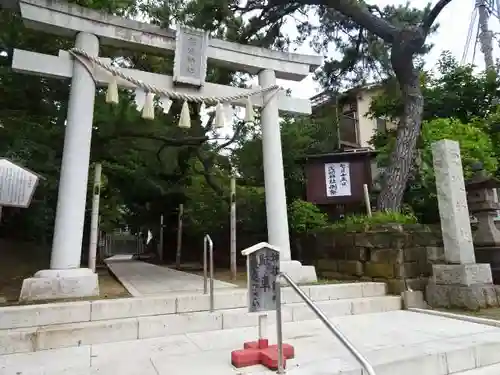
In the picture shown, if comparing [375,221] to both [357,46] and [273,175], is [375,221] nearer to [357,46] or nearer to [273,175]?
[273,175]

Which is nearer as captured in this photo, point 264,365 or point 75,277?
point 264,365

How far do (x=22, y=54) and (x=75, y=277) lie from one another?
11.1 feet

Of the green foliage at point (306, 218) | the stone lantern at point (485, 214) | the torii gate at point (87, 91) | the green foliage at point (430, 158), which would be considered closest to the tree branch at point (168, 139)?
the torii gate at point (87, 91)

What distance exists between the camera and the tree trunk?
7.94m

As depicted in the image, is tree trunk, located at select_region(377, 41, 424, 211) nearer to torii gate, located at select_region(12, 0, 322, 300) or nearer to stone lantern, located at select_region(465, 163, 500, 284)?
stone lantern, located at select_region(465, 163, 500, 284)

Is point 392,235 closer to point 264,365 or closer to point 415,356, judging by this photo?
point 415,356

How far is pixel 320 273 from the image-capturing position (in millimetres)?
7523

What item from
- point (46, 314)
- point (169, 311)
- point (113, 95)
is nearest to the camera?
point (46, 314)

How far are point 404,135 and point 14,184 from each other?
24.9 ft

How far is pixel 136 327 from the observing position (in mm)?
4141

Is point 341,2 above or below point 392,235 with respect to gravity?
above

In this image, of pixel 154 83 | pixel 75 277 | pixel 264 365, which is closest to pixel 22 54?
pixel 154 83

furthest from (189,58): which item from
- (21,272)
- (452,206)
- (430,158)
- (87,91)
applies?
(21,272)

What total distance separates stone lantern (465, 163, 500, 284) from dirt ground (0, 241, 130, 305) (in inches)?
240
